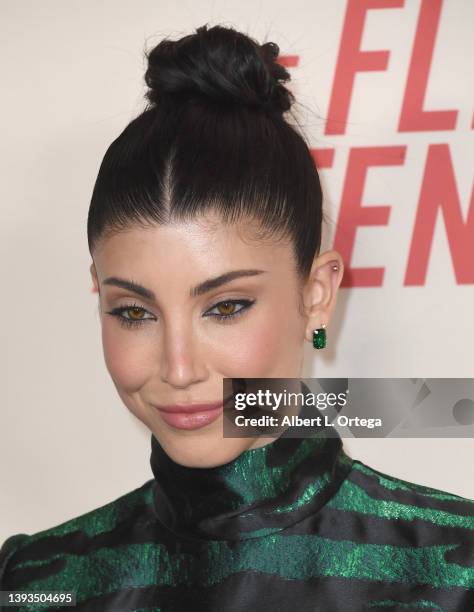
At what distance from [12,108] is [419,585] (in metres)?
1.38

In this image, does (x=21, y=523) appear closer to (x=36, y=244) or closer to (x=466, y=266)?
(x=36, y=244)

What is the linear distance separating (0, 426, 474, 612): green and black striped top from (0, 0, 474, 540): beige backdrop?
44 centimetres

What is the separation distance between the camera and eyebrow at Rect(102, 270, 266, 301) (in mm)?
1640

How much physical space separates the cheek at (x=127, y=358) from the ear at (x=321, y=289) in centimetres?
31

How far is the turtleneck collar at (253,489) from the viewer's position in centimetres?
177

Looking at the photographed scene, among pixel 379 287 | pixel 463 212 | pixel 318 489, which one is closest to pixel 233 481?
pixel 318 489

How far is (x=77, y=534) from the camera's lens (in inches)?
78.6

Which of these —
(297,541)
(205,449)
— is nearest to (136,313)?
(205,449)

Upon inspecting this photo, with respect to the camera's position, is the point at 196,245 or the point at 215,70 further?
the point at 215,70

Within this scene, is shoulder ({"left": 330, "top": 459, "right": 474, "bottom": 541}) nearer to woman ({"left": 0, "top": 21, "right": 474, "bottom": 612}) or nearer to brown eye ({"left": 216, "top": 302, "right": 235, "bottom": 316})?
woman ({"left": 0, "top": 21, "right": 474, "bottom": 612})

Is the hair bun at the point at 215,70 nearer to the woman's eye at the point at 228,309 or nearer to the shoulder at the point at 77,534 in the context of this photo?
the woman's eye at the point at 228,309

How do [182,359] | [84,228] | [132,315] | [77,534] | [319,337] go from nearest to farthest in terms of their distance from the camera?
[182,359]
[132,315]
[319,337]
[77,534]
[84,228]

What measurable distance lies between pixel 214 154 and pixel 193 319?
273 mm

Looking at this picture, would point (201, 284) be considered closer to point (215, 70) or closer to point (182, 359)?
point (182, 359)
